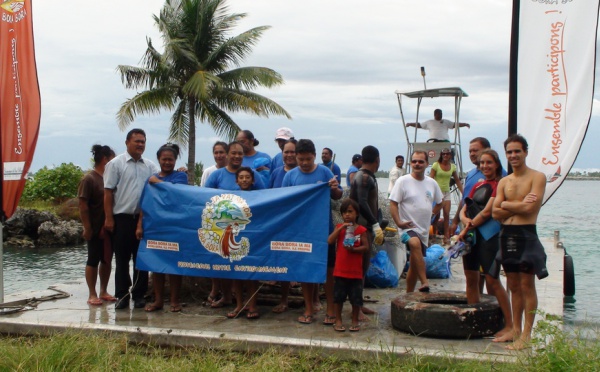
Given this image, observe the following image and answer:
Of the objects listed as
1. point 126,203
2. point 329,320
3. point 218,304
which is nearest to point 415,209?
point 329,320

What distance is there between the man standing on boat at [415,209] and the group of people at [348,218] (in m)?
0.01

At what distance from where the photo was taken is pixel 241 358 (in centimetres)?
635

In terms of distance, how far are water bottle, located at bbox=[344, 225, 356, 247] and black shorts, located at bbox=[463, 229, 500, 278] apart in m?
1.17

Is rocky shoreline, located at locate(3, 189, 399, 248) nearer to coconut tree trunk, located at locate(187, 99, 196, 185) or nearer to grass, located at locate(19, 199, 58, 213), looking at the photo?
grass, located at locate(19, 199, 58, 213)

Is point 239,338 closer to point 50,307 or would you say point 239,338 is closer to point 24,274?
point 50,307

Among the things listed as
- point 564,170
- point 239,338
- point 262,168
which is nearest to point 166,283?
point 262,168

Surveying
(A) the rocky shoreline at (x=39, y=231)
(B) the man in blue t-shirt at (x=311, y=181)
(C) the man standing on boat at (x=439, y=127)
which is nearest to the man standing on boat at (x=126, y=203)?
(B) the man in blue t-shirt at (x=311, y=181)

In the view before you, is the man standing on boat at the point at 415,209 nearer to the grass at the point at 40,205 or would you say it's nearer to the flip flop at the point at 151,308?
the flip flop at the point at 151,308

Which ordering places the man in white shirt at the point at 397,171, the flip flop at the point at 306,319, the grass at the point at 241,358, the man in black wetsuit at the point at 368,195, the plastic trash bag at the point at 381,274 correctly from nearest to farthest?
the grass at the point at 241,358 < the man in black wetsuit at the point at 368,195 < the flip flop at the point at 306,319 < the plastic trash bag at the point at 381,274 < the man in white shirt at the point at 397,171

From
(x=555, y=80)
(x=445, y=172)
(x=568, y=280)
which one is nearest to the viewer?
(x=555, y=80)

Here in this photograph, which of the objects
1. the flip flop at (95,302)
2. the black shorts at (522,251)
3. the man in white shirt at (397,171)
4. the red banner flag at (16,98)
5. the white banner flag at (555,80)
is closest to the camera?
the black shorts at (522,251)

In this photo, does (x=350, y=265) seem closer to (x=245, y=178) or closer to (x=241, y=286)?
(x=241, y=286)

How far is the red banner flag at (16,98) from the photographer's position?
8.53m

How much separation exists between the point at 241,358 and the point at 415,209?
2.98m
